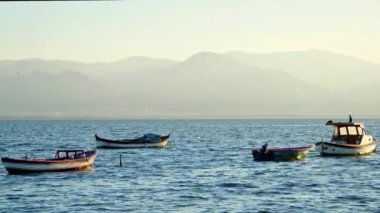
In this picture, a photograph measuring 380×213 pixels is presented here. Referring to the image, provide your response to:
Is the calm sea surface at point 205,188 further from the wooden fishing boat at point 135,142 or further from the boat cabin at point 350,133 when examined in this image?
the wooden fishing boat at point 135,142

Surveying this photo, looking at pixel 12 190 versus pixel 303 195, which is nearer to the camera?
pixel 303 195

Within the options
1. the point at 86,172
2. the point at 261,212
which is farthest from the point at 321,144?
the point at 261,212

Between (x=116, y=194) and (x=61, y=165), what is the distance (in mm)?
14443

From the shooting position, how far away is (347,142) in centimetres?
6650

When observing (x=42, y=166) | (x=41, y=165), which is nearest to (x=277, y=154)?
(x=42, y=166)

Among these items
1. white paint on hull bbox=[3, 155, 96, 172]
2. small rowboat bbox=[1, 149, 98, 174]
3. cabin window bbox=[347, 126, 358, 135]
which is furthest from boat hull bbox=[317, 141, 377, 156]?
white paint on hull bbox=[3, 155, 96, 172]

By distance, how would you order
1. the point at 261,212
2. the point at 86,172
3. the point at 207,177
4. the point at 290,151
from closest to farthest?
the point at 261,212 → the point at 207,177 → the point at 86,172 → the point at 290,151

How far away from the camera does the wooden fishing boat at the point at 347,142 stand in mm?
65000

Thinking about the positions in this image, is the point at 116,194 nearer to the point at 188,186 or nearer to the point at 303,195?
the point at 188,186

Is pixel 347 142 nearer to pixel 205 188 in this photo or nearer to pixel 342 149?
pixel 342 149

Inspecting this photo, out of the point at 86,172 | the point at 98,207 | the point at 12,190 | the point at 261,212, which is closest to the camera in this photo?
the point at 261,212

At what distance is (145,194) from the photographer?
40.7 m

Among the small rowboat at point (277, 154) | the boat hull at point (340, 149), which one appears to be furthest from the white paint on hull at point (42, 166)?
the boat hull at point (340, 149)

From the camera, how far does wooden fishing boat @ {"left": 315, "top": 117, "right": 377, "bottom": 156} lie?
213 feet
